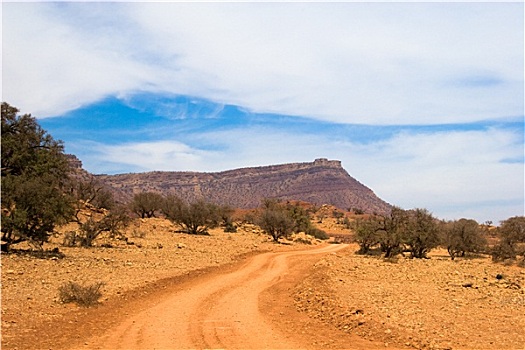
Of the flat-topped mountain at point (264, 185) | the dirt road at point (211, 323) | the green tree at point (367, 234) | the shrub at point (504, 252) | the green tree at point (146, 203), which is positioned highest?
the flat-topped mountain at point (264, 185)

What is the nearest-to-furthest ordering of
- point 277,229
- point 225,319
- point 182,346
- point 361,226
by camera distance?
point 182,346
point 225,319
point 361,226
point 277,229

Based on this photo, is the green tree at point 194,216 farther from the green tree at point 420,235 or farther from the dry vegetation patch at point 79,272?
the green tree at point 420,235

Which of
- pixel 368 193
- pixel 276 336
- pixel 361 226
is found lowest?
pixel 276 336

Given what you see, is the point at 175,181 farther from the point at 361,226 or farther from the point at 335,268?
the point at 335,268

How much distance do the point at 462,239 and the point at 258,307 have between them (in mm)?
28604

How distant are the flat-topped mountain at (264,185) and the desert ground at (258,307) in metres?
122

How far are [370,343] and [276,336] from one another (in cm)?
205

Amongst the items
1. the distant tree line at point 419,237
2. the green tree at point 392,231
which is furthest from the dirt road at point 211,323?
the distant tree line at point 419,237

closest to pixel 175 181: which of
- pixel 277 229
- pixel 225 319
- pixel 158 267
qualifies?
pixel 277 229

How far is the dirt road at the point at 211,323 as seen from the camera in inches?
366

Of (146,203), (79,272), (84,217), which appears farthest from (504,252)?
Result: (146,203)

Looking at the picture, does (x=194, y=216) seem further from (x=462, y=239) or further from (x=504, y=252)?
(x=504, y=252)

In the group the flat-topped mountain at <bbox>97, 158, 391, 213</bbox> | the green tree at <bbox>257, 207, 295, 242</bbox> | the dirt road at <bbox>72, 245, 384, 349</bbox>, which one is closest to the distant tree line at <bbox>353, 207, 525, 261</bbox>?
the green tree at <bbox>257, 207, 295, 242</bbox>

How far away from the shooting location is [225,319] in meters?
11.6
